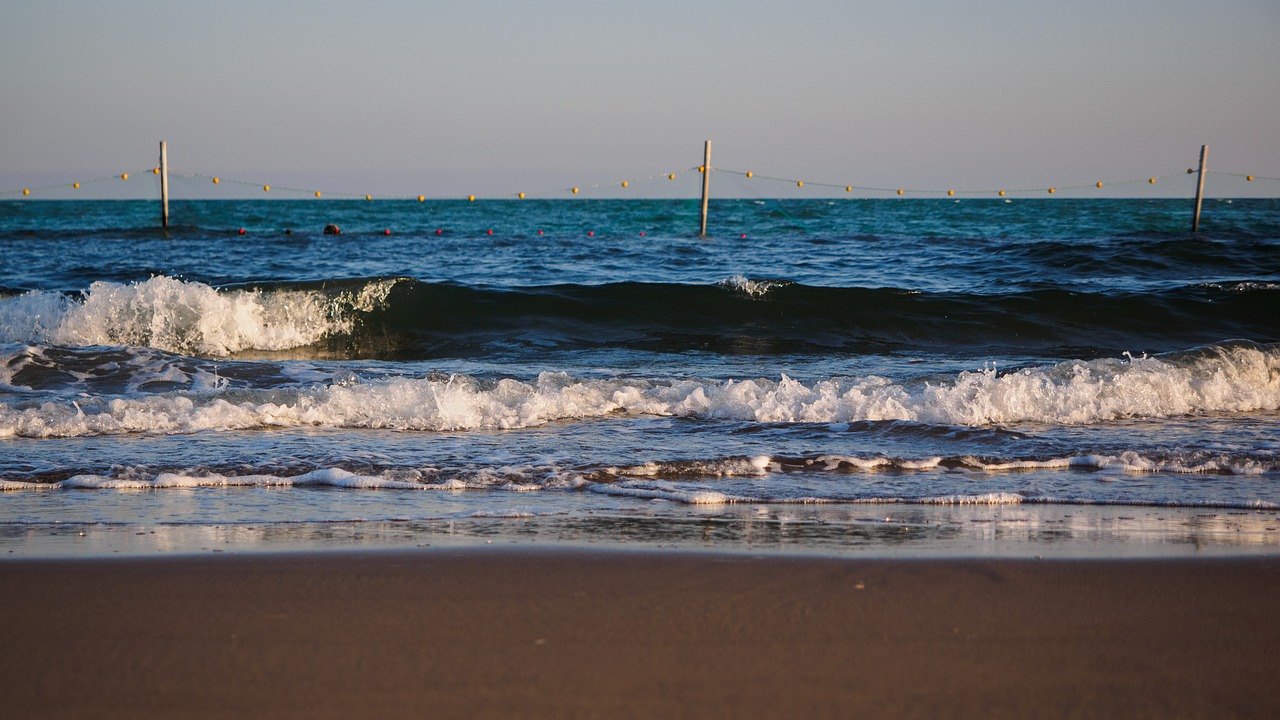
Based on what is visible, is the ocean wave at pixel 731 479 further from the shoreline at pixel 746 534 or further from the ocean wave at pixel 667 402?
the ocean wave at pixel 667 402

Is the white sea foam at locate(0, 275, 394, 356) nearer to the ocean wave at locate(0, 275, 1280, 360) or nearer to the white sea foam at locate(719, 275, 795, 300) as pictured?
the ocean wave at locate(0, 275, 1280, 360)

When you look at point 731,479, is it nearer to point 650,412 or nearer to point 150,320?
point 650,412

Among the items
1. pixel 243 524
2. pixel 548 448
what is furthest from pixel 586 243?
pixel 243 524

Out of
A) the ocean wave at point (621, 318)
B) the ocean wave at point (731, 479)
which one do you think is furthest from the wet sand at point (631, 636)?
the ocean wave at point (621, 318)

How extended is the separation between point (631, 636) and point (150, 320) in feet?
30.3

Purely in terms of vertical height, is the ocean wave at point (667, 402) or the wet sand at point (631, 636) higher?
the wet sand at point (631, 636)

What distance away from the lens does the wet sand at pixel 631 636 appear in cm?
221

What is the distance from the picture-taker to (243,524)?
3.85 meters

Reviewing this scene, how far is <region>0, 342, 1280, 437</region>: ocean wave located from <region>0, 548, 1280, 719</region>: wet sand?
299 cm

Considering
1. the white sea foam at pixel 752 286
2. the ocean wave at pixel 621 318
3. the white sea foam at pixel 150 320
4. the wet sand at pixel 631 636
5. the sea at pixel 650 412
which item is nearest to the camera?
the wet sand at pixel 631 636

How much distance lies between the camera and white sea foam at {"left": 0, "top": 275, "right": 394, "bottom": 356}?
10.3 metres

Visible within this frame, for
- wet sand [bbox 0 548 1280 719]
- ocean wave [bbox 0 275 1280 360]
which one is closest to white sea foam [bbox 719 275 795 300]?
ocean wave [bbox 0 275 1280 360]

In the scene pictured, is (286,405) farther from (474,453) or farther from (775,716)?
(775,716)

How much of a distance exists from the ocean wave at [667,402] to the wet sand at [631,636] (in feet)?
9.82
